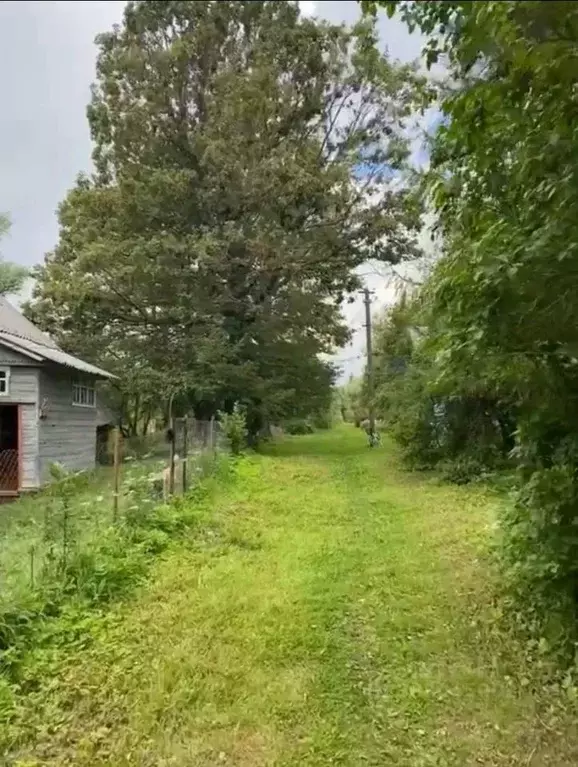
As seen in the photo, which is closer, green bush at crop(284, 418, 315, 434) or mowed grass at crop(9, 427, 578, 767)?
mowed grass at crop(9, 427, 578, 767)

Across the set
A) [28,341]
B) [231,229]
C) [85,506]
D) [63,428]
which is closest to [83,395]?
[63,428]

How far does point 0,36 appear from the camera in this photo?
1551mm

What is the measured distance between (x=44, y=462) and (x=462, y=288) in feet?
33.9

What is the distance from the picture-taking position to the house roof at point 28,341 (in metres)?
11.2

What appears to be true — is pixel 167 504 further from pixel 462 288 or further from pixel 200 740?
pixel 462 288

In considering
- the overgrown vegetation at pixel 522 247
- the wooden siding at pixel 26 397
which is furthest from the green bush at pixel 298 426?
the overgrown vegetation at pixel 522 247

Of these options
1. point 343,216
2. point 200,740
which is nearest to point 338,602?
point 200,740

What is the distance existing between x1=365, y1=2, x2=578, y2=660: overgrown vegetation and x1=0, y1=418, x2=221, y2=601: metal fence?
2685 millimetres

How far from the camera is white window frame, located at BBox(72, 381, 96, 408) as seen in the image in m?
13.5

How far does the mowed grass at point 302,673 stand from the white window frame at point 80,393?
9.01 meters

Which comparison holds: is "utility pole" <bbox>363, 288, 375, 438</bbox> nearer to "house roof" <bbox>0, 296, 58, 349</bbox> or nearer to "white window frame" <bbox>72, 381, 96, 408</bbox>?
"white window frame" <bbox>72, 381, 96, 408</bbox>

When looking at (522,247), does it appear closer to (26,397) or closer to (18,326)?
(26,397)

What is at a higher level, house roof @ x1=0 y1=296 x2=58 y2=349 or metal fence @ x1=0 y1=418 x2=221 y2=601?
house roof @ x1=0 y1=296 x2=58 y2=349

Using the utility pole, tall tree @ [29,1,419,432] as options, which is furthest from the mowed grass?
the utility pole
